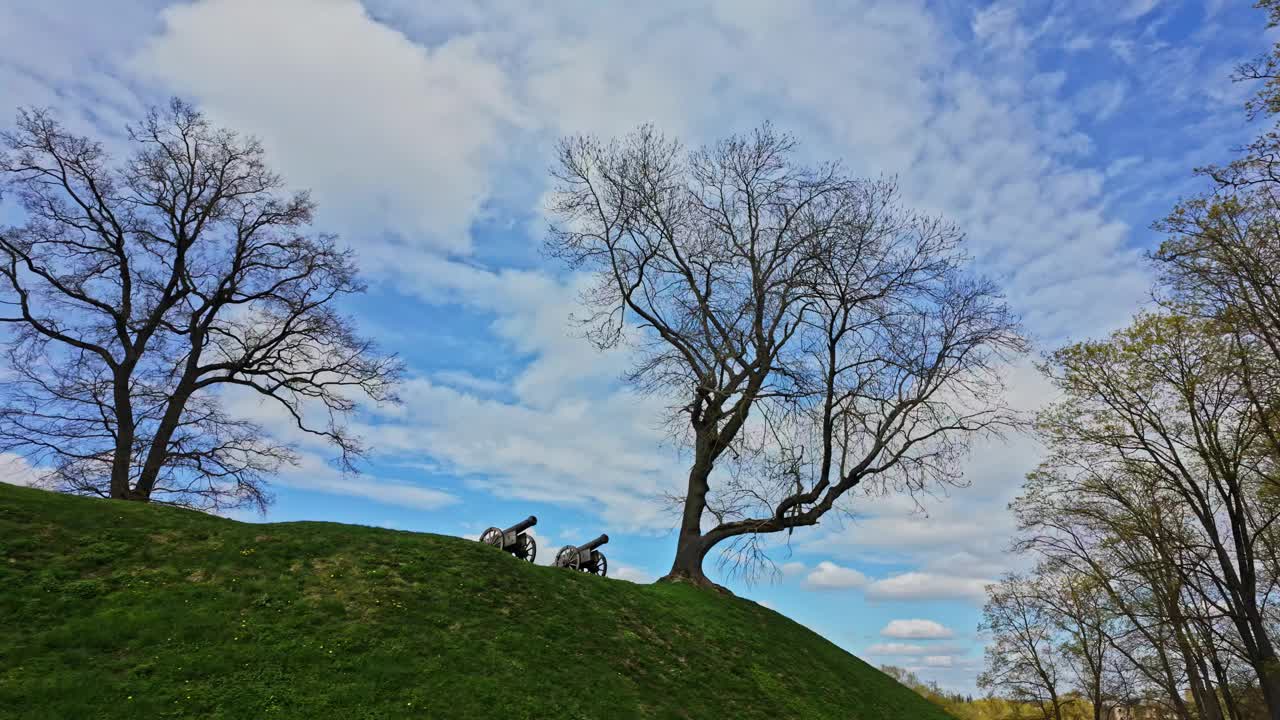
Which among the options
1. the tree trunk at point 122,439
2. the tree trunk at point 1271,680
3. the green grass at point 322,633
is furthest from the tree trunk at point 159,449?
the tree trunk at point 1271,680

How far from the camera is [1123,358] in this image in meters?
21.6

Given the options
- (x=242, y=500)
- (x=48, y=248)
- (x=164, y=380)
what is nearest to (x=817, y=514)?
(x=242, y=500)

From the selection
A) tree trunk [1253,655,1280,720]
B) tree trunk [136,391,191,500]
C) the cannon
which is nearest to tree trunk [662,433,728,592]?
the cannon

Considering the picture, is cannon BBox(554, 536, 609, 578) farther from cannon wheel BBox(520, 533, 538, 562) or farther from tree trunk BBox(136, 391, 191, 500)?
tree trunk BBox(136, 391, 191, 500)

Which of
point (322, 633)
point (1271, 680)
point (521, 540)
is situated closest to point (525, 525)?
point (521, 540)

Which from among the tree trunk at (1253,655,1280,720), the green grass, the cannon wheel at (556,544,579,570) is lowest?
the green grass

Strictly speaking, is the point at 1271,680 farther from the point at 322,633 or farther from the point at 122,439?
the point at 122,439

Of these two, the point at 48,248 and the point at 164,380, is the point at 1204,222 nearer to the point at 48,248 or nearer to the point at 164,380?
the point at 164,380

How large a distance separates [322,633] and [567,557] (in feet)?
39.3

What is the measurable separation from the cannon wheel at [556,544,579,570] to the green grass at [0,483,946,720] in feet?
16.5

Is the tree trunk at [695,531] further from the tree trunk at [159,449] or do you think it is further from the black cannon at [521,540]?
the tree trunk at [159,449]

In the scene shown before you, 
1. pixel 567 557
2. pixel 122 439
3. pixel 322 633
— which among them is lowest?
pixel 322 633

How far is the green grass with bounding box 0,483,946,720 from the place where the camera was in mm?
9555

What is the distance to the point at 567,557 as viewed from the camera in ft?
74.8
